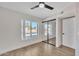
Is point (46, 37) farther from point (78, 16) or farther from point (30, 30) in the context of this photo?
point (78, 16)

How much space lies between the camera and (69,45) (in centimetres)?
455

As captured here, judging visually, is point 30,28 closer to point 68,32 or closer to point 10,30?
point 10,30

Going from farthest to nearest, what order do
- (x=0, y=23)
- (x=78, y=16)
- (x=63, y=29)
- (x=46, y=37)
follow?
1. (x=46, y=37)
2. (x=63, y=29)
3. (x=0, y=23)
4. (x=78, y=16)

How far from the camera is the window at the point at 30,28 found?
4901mm

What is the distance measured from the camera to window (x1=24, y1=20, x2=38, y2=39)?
4.90 m

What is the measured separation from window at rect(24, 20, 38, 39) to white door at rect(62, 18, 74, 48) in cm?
198

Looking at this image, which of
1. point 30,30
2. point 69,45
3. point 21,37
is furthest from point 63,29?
point 21,37

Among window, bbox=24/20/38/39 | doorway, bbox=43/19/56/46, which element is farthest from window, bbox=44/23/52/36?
window, bbox=24/20/38/39

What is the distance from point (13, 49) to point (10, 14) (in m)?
1.81

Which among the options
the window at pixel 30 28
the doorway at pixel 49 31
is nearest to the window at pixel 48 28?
the doorway at pixel 49 31

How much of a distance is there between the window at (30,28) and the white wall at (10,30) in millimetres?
486

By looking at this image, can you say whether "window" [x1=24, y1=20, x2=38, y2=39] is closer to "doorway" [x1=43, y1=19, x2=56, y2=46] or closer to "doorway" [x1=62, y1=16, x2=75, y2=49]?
"doorway" [x1=43, y1=19, x2=56, y2=46]

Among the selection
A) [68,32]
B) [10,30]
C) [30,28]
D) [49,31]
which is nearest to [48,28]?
[49,31]

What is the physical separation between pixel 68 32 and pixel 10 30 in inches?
129
